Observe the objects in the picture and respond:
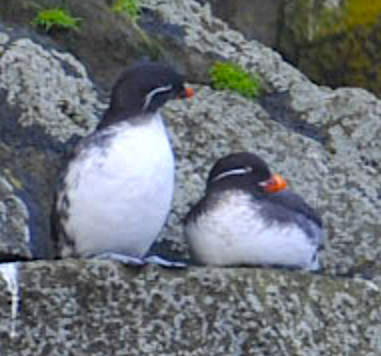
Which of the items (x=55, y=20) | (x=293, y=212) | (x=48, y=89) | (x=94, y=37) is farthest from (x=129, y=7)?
(x=293, y=212)

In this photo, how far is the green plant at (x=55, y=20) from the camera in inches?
388

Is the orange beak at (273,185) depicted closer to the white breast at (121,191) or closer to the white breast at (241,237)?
the white breast at (241,237)

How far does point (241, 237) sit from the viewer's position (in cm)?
842

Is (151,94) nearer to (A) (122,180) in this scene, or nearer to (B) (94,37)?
(A) (122,180)

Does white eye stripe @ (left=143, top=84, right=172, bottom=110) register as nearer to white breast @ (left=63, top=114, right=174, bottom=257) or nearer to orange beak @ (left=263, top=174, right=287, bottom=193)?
white breast @ (left=63, top=114, right=174, bottom=257)

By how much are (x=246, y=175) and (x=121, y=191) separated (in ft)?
2.41

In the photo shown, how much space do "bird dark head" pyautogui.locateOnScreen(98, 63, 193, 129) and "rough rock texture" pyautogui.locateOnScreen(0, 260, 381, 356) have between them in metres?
0.94

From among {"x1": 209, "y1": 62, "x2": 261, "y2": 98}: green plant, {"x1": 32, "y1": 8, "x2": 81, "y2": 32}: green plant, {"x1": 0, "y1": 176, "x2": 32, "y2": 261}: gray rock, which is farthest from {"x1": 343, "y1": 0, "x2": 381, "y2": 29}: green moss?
{"x1": 0, "y1": 176, "x2": 32, "y2": 261}: gray rock

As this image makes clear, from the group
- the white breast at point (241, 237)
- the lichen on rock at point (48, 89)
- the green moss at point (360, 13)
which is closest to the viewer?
the white breast at point (241, 237)

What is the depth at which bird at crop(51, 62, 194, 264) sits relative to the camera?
8.28m

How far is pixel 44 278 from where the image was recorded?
Result: 779cm

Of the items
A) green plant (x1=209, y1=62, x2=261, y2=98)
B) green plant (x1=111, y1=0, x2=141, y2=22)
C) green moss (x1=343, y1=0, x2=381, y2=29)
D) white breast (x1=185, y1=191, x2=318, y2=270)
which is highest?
green moss (x1=343, y1=0, x2=381, y2=29)

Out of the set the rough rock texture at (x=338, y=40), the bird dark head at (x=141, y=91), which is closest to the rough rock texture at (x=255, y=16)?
the rough rock texture at (x=338, y=40)

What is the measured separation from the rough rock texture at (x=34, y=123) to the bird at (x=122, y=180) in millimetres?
237
